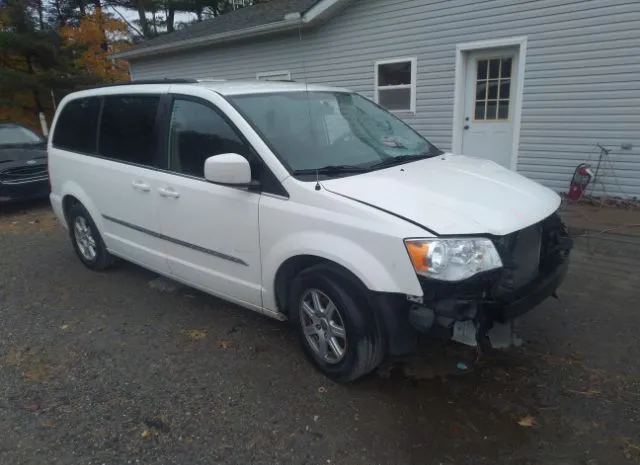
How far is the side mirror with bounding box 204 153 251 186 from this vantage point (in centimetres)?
299

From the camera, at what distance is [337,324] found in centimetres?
294

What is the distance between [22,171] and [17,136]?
1.44 metres

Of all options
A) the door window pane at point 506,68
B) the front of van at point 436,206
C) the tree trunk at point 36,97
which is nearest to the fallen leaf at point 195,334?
the front of van at point 436,206

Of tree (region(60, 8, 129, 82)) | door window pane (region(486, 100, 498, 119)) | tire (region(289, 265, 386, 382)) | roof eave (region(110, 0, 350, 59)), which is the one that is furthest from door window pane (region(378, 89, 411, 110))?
tree (region(60, 8, 129, 82))

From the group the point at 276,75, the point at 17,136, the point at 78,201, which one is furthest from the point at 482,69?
the point at 17,136

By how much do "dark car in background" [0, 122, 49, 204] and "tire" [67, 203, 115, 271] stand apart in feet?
12.7

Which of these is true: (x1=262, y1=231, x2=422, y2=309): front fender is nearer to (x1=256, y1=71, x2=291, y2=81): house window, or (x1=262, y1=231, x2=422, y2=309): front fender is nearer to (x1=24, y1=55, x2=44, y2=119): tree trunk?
(x1=256, y1=71, x2=291, y2=81): house window

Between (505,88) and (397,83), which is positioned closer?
(505,88)

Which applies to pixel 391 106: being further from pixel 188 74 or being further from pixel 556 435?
pixel 556 435

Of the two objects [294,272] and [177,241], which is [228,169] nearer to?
[294,272]

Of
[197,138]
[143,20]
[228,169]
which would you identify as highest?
[143,20]

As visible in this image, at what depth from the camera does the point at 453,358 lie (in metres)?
3.29

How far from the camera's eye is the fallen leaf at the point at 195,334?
12.1ft

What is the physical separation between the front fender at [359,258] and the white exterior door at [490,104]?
626 cm
